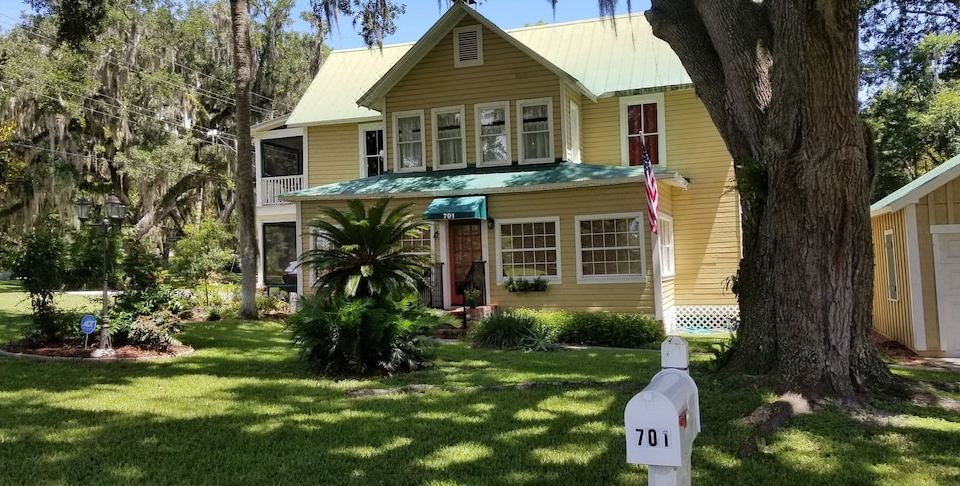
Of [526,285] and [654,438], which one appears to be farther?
[526,285]

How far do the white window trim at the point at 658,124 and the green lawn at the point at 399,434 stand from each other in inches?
352

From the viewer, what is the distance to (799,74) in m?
5.91

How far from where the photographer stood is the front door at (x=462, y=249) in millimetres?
14844

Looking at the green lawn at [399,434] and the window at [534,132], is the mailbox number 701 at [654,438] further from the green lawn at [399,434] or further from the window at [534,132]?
the window at [534,132]

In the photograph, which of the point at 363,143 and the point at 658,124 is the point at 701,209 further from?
the point at 363,143

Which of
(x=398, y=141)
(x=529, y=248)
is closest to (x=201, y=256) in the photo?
(x=398, y=141)

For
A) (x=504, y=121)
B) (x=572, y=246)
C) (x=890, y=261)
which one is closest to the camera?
(x=890, y=261)

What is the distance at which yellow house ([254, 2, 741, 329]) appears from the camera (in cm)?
1372

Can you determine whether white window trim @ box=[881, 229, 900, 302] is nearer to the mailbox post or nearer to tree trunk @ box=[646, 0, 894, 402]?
tree trunk @ box=[646, 0, 894, 402]

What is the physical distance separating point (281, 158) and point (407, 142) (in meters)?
6.38

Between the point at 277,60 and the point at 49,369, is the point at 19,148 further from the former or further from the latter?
the point at 49,369

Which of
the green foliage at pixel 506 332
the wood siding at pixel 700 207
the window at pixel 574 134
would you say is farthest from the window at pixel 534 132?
the green foliage at pixel 506 332

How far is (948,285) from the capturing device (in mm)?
11047

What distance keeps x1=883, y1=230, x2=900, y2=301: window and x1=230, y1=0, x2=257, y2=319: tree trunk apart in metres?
13.4
